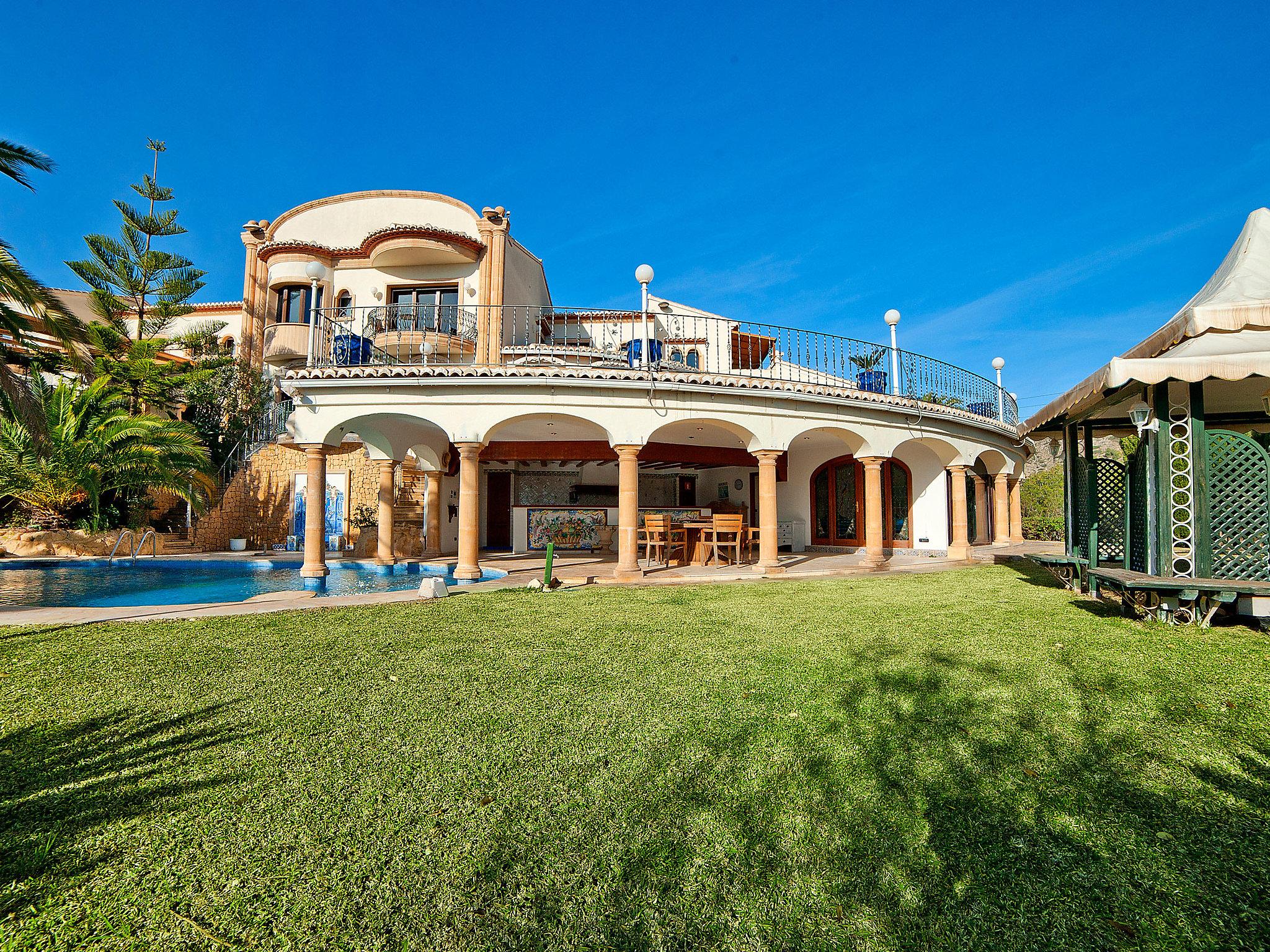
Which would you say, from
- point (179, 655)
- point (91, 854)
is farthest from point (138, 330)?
point (91, 854)

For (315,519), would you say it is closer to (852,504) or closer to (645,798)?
(645,798)

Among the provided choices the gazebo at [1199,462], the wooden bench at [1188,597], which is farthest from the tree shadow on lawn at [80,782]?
the gazebo at [1199,462]

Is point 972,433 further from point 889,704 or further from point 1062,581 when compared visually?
point 889,704

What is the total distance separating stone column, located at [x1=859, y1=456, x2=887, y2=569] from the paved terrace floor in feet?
1.43

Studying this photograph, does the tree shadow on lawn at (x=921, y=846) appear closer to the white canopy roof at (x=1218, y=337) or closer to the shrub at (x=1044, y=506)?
the white canopy roof at (x=1218, y=337)

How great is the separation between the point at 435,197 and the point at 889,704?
65.9 feet

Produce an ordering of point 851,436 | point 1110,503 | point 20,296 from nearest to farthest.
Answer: point 1110,503 < point 20,296 < point 851,436

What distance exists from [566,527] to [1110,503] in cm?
1227

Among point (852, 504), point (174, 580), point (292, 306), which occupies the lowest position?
point (174, 580)

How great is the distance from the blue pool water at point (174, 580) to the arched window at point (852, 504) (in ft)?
32.3

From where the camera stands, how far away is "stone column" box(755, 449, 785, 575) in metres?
11.0

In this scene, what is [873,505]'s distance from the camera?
40.2 ft

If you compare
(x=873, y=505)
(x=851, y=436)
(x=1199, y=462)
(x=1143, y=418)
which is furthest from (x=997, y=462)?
(x=1199, y=462)

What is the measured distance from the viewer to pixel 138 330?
19.7 m
